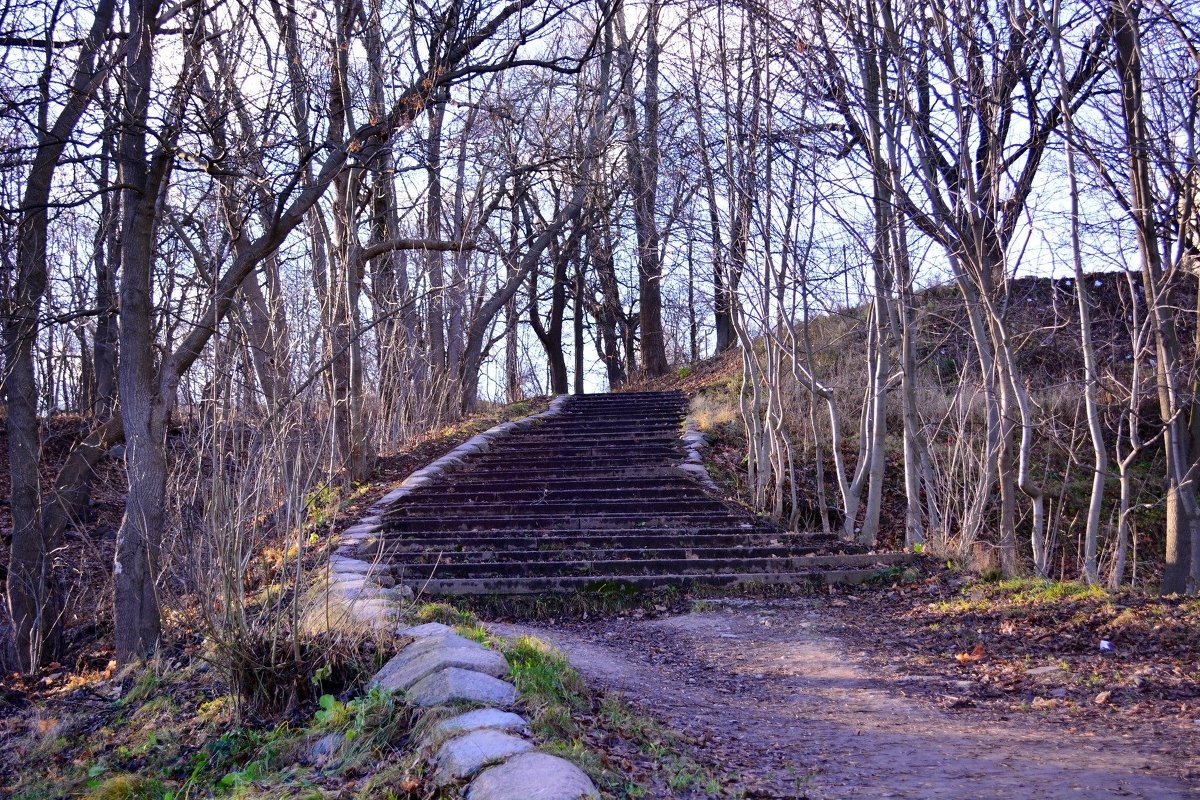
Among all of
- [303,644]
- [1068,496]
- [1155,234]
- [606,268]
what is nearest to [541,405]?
[606,268]

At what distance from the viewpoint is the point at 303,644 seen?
4.30 meters

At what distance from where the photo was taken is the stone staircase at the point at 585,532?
7141 millimetres

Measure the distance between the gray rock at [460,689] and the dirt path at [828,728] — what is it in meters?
0.76

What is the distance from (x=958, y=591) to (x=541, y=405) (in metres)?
12.9

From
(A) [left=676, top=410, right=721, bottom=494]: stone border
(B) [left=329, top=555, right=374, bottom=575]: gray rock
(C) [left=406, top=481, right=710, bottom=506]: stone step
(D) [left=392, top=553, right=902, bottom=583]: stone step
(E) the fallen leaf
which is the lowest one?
(E) the fallen leaf

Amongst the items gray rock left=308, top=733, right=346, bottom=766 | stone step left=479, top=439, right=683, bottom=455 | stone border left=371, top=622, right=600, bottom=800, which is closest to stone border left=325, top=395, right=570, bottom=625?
stone step left=479, top=439, right=683, bottom=455

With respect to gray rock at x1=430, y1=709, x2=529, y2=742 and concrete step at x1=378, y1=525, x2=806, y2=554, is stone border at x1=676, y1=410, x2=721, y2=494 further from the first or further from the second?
gray rock at x1=430, y1=709, x2=529, y2=742

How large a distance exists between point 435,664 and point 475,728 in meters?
0.75

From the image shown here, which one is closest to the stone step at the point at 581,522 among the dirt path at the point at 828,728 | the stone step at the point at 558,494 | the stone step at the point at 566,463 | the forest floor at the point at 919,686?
the stone step at the point at 558,494

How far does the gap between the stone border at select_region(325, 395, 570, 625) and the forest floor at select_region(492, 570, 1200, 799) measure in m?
0.89

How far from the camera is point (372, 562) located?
20.6ft

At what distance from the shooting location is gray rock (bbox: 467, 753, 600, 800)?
8.71 ft

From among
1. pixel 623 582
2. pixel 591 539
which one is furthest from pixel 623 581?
pixel 591 539

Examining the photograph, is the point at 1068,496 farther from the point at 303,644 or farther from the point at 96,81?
the point at 96,81
